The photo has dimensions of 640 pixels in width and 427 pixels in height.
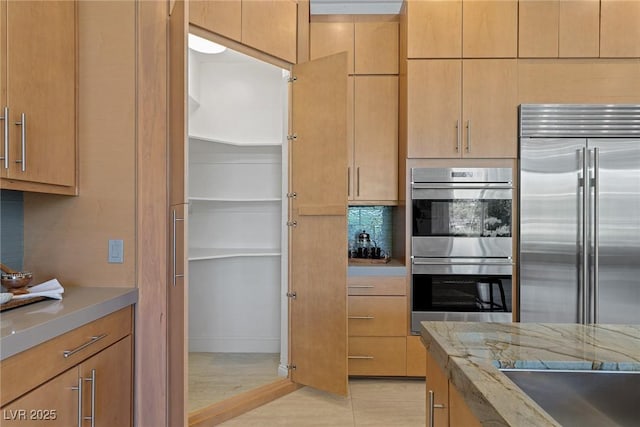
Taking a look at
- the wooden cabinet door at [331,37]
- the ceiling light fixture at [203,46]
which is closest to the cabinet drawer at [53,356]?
the ceiling light fixture at [203,46]

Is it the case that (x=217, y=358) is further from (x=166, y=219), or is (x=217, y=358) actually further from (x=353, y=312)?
(x=166, y=219)

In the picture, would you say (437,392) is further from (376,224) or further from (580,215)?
(376,224)

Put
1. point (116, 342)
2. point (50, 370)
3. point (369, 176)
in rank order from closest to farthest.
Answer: point (50, 370), point (116, 342), point (369, 176)

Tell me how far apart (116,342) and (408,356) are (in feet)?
6.51

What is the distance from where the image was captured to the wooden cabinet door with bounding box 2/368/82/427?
1032mm

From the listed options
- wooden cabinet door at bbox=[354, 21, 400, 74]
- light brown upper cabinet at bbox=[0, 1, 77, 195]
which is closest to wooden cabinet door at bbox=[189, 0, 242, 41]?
light brown upper cabinet at bbox=[0, 1, 77, 195]

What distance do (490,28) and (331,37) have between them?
1207 mm

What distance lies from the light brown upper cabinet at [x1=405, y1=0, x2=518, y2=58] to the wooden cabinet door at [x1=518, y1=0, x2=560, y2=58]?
5 cm

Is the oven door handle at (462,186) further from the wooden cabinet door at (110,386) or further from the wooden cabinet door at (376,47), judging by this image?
the wooden cabinet door at (110,386)

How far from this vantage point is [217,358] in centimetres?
324

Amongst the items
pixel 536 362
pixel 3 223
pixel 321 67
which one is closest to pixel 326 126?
pixel 321 67

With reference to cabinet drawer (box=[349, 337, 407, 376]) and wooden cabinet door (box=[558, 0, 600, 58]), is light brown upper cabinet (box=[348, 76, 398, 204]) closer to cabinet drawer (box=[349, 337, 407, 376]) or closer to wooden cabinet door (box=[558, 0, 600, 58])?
cabinet drawer (box=[349, 337, 407, 376])

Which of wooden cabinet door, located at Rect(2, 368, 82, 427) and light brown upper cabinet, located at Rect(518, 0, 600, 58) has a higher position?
light brown upper cabinet, located at Rect(518, 0, 600, 58)

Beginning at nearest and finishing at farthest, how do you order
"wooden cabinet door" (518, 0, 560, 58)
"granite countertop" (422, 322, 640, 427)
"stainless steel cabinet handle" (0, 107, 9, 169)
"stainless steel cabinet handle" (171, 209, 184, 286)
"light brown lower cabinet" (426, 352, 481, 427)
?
"granite countertop" (422, 322, 640, 427)
"light brown lower cabinet" (426, 352, 481, 427)
"stainless steel cabinet handle" (0, 107, 9, 169)
"stainless steel cabinet handle" (171, 209, 184, 286)
"wooden cabinet door" (518, 0, 560, 58)
